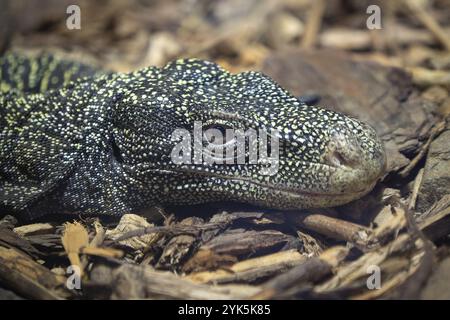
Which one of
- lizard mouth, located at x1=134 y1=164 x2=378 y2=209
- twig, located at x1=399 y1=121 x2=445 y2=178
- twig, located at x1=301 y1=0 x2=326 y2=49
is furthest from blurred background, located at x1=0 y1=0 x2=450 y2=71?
lizard mouth, located at x1=134 y1=164 x2=378 y2=209

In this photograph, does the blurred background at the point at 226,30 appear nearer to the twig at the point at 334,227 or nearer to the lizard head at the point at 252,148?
the lizard head at the point at 252,148

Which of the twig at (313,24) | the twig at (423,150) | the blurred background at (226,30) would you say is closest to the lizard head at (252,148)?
the twig at (423,150)

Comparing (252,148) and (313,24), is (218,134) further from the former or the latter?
(313,24)

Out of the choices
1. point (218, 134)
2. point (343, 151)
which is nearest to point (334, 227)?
point (343, 151)

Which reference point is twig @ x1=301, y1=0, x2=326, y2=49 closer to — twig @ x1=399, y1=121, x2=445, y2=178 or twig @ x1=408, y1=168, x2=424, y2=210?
twig @ x1=399, y1=121, x2=445, y2=178
